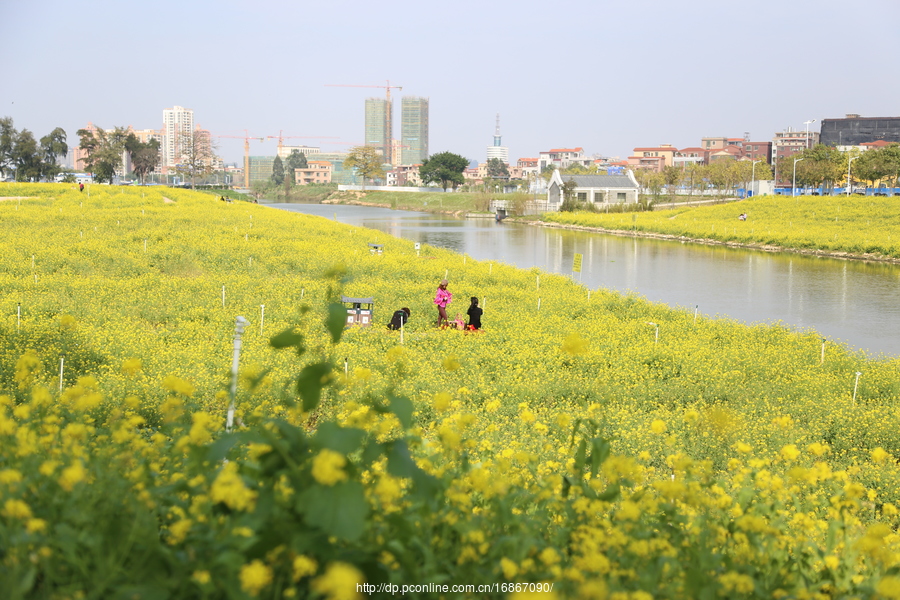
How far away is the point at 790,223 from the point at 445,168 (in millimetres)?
90513

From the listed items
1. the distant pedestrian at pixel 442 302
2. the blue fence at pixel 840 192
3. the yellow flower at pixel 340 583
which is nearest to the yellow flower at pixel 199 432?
the yellow flower at pixel 340 583

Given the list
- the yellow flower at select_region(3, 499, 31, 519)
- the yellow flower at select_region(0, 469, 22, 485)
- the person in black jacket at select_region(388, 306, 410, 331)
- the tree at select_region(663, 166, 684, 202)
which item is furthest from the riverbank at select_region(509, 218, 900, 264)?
the yellow flower at select_region(3, 499, 31, 519)

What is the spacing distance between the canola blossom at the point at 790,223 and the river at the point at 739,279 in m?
2.38

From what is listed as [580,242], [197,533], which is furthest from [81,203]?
[197,533]

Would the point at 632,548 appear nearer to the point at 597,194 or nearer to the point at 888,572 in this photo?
the point at 888,572

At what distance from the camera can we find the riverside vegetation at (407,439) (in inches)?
114

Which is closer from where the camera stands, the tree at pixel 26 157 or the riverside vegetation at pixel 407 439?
the riverside vegetation at pixel 407 439

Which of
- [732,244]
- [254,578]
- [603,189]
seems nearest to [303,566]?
[254,578]

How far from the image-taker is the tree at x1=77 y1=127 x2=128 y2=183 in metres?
72.2

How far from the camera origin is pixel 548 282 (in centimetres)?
2638

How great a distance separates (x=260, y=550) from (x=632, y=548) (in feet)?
5.04

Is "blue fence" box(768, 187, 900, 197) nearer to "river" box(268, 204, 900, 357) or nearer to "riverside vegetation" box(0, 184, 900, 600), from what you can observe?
"river" box(268, 204, 900, 357)

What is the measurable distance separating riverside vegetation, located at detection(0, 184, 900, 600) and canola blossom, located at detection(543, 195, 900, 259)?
27.0 meters

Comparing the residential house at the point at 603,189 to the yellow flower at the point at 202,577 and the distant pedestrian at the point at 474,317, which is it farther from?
the yellow flower at the point at 202,577
